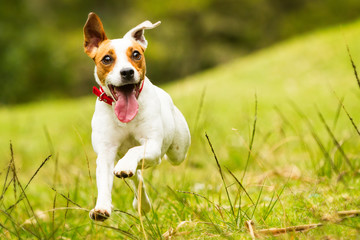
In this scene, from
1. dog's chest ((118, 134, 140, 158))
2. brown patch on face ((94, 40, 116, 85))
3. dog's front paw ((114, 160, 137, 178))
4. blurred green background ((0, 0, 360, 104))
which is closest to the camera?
dog's front paw ((114, 160, 137, 178))

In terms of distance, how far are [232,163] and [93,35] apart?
396 centimetres

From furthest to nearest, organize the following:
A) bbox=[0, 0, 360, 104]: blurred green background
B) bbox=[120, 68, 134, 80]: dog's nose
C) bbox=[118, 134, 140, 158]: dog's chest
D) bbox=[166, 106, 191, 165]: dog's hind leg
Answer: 1. bbox=[0, 0, 360, 104]: blurred green background
2. bbox=[166, 106, 191, 165]: dog's hind leg
3. bbox=[118, 134, 140, 158]: dog's chest
4. bbox=[120, 68, 134, 80]: dog's nose

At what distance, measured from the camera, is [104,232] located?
3447 millimetres

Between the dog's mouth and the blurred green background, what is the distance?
69.0 feet

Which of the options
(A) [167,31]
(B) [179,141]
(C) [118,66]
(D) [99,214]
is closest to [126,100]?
(C) [118,66]

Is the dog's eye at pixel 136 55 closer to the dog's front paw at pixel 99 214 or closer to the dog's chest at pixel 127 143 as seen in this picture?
the dog's chest at pixel 127 143

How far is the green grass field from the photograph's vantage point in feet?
8.68

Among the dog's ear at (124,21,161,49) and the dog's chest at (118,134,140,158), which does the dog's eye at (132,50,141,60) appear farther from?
the dog's chest at (118,134,140,158)

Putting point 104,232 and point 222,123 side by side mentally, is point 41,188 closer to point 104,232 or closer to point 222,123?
point 104,232

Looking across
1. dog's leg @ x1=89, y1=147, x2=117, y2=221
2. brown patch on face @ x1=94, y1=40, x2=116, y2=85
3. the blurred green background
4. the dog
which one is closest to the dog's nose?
the dog

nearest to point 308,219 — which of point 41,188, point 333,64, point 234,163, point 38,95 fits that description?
point 234,163

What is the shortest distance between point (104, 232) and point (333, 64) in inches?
455

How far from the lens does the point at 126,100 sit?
2.07 metres

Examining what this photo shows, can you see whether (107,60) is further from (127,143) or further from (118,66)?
(127,143)
